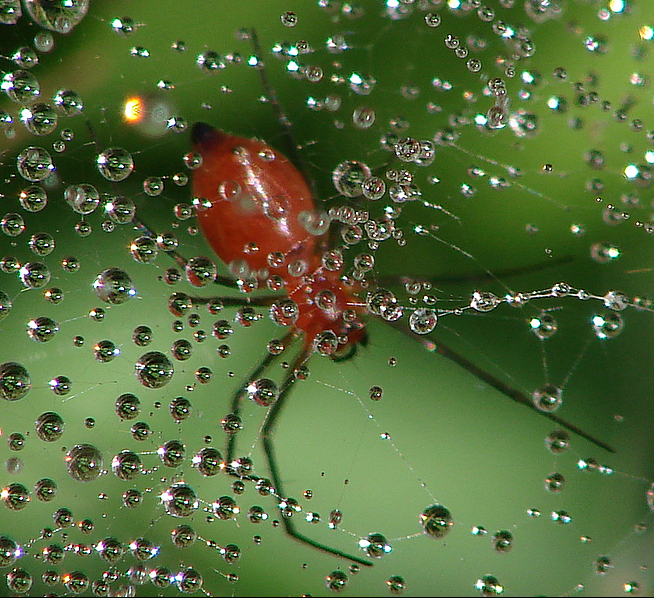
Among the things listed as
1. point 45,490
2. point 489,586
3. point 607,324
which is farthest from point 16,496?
point 607,324

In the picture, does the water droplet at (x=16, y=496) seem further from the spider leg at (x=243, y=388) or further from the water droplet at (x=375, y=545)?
the water droplet at (x=375, y=545)

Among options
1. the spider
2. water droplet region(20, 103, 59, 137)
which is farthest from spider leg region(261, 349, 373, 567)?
water droplet region(20, 103, 59, 137)

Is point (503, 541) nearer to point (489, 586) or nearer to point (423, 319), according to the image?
point (489, 586)

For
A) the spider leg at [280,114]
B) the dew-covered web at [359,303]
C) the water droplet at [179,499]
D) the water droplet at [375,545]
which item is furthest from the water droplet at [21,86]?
the water droplet at [375,545]

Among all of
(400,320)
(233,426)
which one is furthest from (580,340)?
(233,426)

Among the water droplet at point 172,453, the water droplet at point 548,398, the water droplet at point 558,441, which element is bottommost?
the water droplet at point 172,453

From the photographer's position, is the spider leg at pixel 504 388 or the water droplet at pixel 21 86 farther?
the spider leg at pixel 504 388

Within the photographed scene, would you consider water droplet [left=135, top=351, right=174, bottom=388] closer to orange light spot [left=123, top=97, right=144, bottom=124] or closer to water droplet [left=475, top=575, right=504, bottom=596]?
orange light spot [left=123, top=97, right=144, bottom=124]
